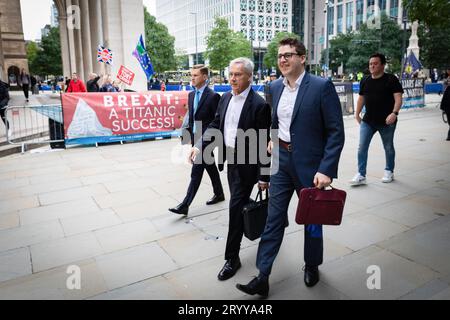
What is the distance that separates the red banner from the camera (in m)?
10.2

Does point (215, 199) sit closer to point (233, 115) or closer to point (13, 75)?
point (233, 115)

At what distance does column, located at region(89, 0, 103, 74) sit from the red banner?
1564cm

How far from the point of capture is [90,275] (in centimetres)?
352

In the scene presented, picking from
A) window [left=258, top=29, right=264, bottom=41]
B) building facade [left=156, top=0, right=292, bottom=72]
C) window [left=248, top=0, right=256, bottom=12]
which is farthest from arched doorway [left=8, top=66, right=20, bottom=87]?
window [left=258, top=29, right=264, bottom=41]

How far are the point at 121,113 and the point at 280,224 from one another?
8.53m

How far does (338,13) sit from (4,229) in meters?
99.9

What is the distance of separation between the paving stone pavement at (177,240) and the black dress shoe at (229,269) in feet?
0.20

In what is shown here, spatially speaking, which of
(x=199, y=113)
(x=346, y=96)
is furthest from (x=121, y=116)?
(x=346, y=96)

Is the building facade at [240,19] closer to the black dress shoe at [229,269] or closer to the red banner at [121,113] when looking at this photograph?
the red banner at [121,113]

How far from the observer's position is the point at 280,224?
3092 mm

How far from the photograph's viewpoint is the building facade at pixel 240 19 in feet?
332

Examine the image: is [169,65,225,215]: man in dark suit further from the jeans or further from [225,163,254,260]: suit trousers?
the jeans

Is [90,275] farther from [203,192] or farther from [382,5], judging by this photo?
[382,5]

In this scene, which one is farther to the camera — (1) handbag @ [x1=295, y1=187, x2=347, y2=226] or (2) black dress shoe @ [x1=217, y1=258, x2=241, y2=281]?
(2) black dress shoe @ [x1=217, y1=258, x2=241, y2=281]
